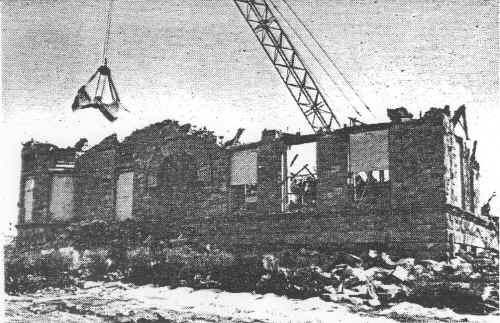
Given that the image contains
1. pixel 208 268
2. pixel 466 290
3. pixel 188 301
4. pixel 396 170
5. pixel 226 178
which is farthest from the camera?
pixel 226 178

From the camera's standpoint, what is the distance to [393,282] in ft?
39.7

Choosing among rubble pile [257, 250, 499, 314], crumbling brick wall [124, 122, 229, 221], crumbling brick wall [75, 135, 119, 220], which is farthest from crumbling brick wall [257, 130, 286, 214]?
crumbling brick wall [75, 135, 119, 220]

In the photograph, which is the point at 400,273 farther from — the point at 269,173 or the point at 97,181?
the point at 97,181

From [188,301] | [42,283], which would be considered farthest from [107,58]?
[188,301]

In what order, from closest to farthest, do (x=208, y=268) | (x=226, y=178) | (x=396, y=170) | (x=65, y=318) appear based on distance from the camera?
(x=65, y=318) → (x=208, y=268) → (x=396, y=170) → (x=226, y=178)

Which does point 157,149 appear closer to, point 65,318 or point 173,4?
point 173,4

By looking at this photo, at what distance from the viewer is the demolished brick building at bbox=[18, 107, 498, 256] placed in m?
15.2

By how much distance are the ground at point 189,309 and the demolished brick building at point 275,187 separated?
14.8 feet

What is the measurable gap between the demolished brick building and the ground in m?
4.52

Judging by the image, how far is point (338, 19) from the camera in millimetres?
12125

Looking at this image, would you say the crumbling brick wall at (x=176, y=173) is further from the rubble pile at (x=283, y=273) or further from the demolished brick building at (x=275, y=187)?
the rubble pile at (x=283, y=273)

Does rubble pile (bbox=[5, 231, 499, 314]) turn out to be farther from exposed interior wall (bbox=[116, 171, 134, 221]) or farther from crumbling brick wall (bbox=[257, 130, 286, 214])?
exposed interior wall (bbox=[116, 171, 134, 221])

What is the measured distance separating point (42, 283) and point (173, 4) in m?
8.48

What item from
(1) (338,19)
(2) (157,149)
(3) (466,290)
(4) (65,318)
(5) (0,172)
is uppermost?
(1) (338,19)
